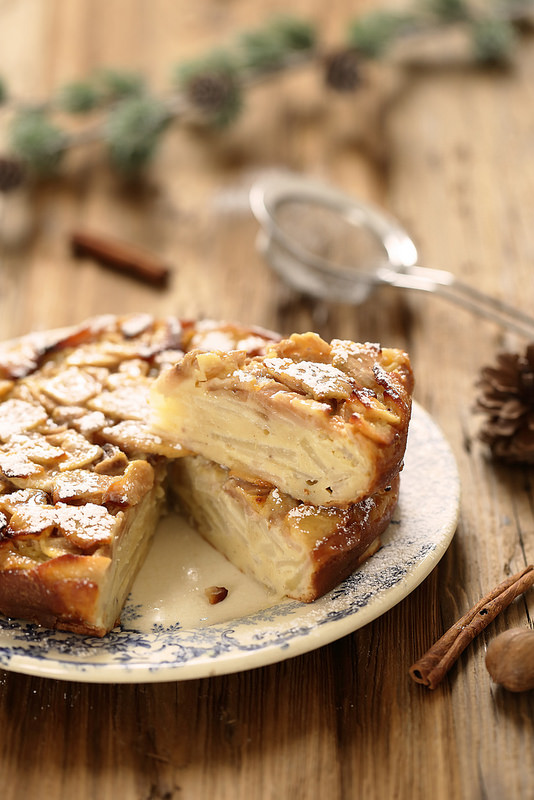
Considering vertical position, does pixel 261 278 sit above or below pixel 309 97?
below

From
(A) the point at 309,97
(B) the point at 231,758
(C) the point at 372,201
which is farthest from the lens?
(A) the point at 309,97

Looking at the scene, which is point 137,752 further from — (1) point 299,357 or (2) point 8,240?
(2) point 8,240

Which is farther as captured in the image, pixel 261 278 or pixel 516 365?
pixel 261 278

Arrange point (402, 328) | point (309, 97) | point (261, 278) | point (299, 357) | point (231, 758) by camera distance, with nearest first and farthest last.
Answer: point (231, 758) → point (299, 357) → point (402, 328) → point (261, 278) → point (309, 97)

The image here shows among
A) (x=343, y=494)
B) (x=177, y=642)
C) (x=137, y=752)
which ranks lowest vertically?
(x=137, y=752)

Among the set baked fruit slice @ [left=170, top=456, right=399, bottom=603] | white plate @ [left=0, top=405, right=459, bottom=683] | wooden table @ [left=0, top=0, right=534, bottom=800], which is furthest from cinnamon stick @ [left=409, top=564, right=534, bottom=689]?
baked fruit slice @ [left=170, top=456, right=399, bottom=603]

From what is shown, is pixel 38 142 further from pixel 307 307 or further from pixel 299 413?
pixel 299 413

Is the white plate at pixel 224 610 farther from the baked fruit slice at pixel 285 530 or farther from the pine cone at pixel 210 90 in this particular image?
the pine cone at pixel 210 90

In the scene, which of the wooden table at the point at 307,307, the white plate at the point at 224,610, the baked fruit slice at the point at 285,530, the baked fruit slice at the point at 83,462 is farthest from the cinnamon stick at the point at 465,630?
the baked fruit slice at the point at 83,462

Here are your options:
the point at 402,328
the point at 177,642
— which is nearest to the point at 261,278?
the point at 402,328
